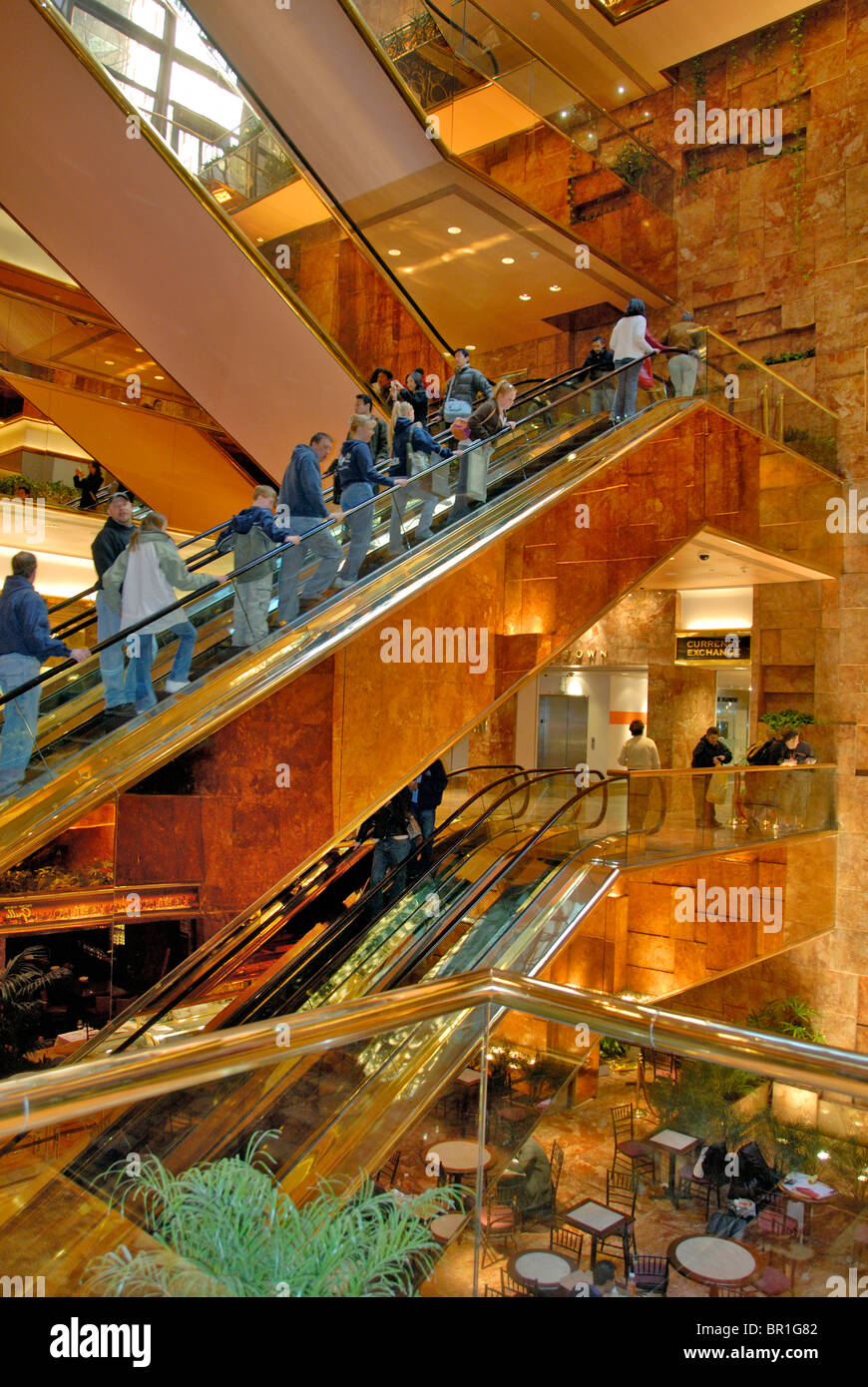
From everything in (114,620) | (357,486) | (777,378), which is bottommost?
(114,620)

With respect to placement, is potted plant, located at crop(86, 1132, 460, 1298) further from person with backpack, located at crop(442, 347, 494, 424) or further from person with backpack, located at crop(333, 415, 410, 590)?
person with backpack, located at crop(442, 347, 494, 424)

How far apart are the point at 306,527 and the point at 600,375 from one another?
553 cm

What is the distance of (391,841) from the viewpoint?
25.8 ft

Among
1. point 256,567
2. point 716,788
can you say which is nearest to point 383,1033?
point 256,567

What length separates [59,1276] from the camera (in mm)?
2000

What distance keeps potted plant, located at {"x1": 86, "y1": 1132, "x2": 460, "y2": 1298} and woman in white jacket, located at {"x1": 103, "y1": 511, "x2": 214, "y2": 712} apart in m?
3.51

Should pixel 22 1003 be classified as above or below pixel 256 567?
below

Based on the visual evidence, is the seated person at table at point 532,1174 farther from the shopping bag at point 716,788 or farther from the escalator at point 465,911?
the shopping bag at point 716,788

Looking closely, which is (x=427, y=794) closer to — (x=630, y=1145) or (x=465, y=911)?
(x=465, y=911)

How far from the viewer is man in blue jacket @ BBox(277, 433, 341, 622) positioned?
19.9ft

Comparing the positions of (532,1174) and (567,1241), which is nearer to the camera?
(567,1241)

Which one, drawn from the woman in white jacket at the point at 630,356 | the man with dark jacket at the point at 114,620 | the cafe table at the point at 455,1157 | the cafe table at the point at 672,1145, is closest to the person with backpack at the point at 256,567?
the man with dark jacket at the point at 114,620

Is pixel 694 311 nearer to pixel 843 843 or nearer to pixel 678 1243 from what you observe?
pixel 843 843

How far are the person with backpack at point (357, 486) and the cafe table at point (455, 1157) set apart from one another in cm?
443
